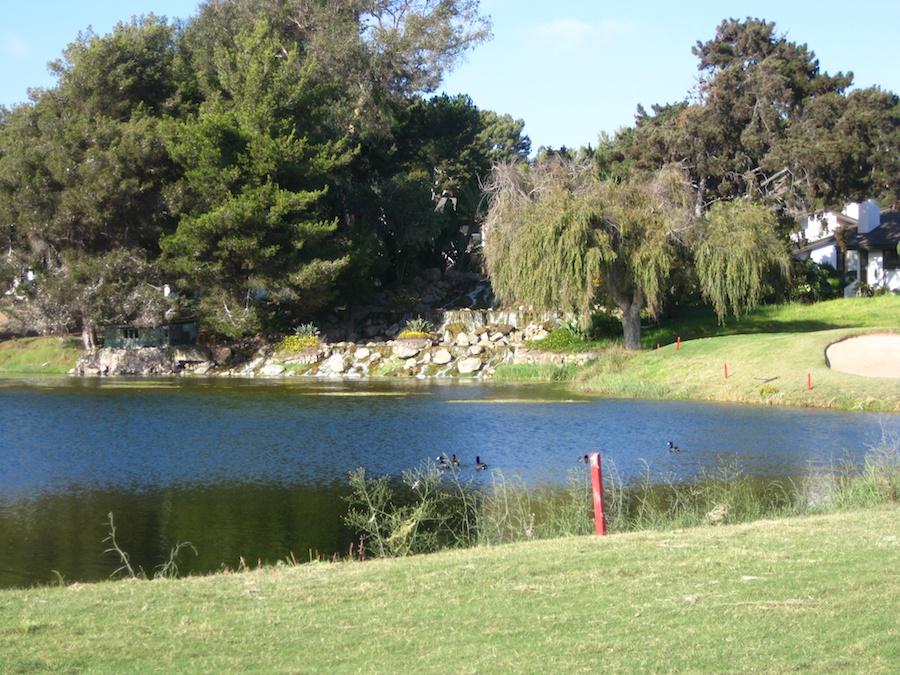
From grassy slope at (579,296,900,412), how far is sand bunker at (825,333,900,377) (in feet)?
1.18

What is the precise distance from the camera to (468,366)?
38594mm

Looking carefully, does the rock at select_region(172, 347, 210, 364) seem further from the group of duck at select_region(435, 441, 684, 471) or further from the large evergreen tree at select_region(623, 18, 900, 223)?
the group of duck at select_region(435, 441, 684, 471)

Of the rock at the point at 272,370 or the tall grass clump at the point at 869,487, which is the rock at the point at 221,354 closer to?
the rock at the point at 272,370

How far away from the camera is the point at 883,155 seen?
47.8m

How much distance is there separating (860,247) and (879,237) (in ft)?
5.20

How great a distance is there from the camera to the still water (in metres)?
12.3

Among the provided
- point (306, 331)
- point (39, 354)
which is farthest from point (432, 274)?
point (39, 354)

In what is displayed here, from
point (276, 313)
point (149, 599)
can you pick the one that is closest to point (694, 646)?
point (149, 599)

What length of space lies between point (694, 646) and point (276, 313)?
131 ft

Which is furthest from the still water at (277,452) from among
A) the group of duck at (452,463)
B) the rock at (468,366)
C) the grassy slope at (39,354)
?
the grassy slope at (39,354)

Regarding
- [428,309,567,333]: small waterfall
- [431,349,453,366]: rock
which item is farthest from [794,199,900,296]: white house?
[431,349,453,366]: rock

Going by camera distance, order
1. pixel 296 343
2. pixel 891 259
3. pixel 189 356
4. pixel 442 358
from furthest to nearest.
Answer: pixel 891 259 → pixel 189 356 → pixel 296 343 → pixel 442 358

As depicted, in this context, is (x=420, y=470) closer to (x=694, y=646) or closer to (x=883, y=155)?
(x=694, y=646)

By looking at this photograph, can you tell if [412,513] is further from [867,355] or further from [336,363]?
[336,363]
